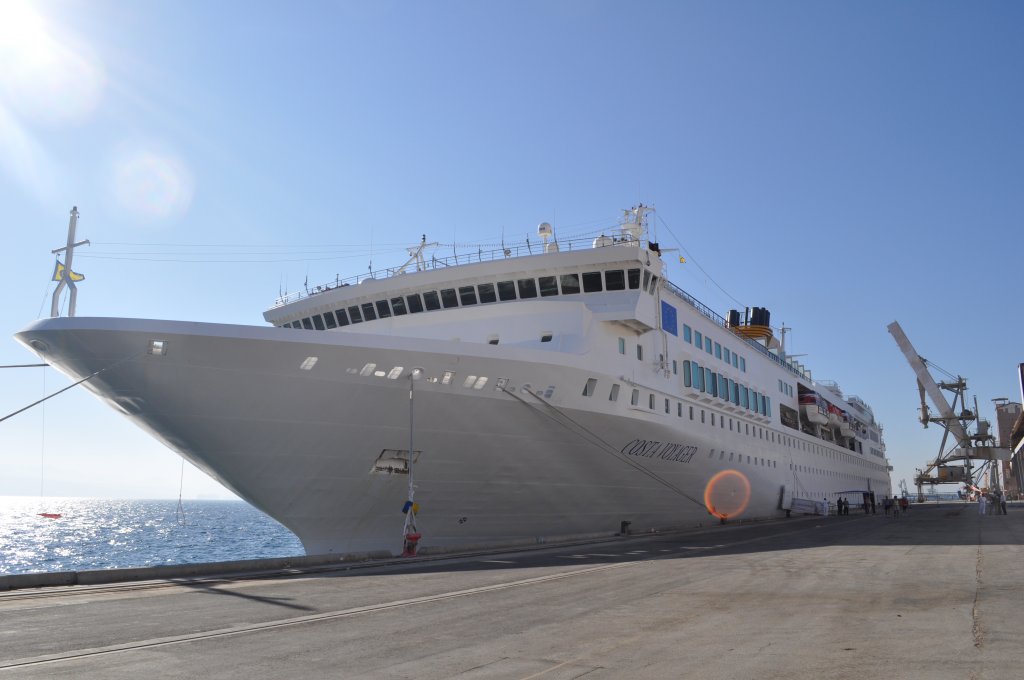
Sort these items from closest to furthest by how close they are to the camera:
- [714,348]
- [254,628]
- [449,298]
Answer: [254,628], [449,298], [714,348]

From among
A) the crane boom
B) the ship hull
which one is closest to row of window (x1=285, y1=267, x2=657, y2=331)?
the ship hull

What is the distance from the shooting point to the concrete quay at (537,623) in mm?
6387

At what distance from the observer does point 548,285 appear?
22938mm

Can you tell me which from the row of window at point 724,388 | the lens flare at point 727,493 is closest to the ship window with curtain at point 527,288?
the row of window at point 724,388

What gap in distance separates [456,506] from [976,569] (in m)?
11.2

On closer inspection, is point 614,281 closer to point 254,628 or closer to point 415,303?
point 415,303

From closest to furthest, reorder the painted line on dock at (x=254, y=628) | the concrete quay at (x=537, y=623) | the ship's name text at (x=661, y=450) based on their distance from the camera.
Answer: the concrete quay at (x=537, y=623), the painted line on dock at (x=254, y=628), the ship's name text at (x=661, y=450)

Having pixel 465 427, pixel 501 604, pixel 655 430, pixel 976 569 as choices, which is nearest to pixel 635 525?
pixel 655 430

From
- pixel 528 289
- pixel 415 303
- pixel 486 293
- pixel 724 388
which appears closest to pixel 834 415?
pixel 724 388

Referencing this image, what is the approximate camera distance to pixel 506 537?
2062cm

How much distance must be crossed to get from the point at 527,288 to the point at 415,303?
3620 mm

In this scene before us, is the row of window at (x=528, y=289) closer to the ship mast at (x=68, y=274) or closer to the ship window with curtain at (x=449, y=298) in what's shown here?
the ship window with curtain at (x=449, y=298)

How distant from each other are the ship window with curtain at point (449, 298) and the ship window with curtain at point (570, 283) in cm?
331

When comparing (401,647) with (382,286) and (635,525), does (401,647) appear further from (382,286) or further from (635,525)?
(635,525)
